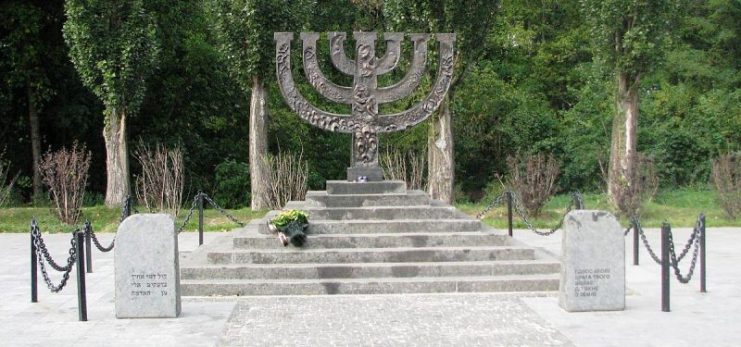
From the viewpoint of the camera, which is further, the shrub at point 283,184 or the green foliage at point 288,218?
the shrub at point 283,184

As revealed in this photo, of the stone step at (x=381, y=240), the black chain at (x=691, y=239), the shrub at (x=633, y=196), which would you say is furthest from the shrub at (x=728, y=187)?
the stone step at (x=381, y=240)

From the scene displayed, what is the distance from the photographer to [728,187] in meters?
17.9

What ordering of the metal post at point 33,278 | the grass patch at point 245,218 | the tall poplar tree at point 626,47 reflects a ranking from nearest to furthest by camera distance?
the metal post at point 33,278, the grass patch at point 245,218, the tall poplar tree at point 626,47

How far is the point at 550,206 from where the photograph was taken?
21578mm

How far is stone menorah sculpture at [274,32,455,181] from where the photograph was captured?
475 inches

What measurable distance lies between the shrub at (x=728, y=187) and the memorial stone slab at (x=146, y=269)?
1358 centimetres

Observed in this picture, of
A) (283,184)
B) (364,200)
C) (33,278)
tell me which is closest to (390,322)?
(364,200)

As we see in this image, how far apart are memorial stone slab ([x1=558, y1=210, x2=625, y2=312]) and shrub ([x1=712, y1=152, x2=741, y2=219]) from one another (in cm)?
1064

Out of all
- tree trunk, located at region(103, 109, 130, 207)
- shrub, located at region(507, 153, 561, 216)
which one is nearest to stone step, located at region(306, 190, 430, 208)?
shrub, located at region(507, 153, 561, 216)

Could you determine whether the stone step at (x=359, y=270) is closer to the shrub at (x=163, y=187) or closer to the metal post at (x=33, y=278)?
the metal post at (x=33, y=278)

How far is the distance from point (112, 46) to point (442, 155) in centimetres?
804

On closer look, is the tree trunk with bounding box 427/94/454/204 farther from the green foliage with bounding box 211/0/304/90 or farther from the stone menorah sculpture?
the stone menorah sculpture

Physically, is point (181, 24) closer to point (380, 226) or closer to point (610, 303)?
point (380, 226)

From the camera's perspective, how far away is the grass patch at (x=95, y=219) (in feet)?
56.7
